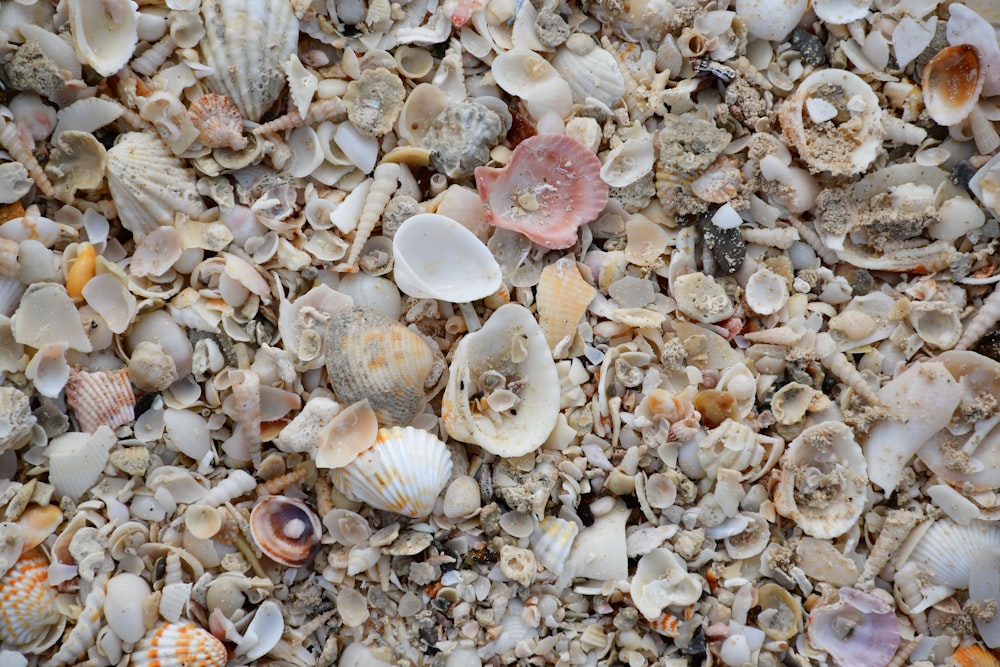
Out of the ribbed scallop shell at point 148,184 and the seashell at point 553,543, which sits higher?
the ribbed scallop shell at point 148,184

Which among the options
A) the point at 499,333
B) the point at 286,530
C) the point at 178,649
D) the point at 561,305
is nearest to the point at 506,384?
the point at 499,333

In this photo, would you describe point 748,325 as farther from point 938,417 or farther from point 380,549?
A: point 380,549

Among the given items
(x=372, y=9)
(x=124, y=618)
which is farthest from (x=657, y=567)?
(x=372, y=9)

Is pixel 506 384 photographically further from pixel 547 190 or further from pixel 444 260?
pixel 547 190

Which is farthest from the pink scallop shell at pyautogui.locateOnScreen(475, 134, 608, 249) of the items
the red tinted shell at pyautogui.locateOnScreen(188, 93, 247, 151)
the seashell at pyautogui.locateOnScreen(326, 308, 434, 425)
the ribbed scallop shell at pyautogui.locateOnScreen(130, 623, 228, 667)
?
the ribbed scallop shell at pyautogui.locateOnScreen(130, 623, 228, 667)

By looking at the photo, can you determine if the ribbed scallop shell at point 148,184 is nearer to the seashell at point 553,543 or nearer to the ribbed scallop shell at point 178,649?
the ribbed scallop shell at point 178,649

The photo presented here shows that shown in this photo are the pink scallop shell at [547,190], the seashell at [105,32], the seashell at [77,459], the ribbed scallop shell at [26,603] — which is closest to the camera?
the ribbed scallop shell at [26,603]

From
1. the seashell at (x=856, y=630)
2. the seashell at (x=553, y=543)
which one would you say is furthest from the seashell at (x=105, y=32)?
the seashell at (x=856, y=630)
